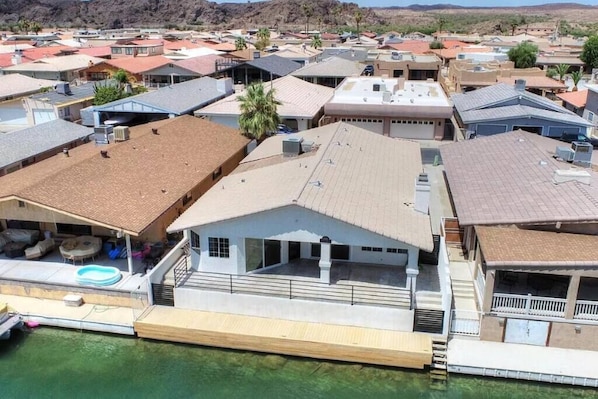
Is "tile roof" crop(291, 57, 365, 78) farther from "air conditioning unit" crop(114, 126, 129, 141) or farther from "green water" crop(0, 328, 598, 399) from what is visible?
"green water" crop(0, 328, 598, 399)

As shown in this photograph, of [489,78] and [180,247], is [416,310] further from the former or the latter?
[489,78]

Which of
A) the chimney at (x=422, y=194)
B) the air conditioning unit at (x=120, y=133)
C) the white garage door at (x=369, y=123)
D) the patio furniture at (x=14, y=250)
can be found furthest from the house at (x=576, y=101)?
the patio furniture at (x=14, y=250)

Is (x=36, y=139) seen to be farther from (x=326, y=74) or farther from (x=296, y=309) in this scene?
(x=326, y=74)

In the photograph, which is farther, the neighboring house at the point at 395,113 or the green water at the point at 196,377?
the neighboring house at the point at 395,113

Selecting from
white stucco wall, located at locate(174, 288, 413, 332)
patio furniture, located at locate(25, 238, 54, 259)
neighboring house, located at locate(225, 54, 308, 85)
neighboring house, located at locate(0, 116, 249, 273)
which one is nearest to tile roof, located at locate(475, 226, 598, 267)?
white stucco wall, located at locate(174, 288, 413, 332)

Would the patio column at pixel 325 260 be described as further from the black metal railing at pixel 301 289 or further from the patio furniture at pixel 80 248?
the patio furniture at pixel 80 248

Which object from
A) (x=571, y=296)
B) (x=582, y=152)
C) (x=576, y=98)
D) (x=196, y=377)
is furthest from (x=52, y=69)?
(x=571, y=296)

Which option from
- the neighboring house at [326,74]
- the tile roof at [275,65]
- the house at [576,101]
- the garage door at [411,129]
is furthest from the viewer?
the neighboring house at [326,74]
